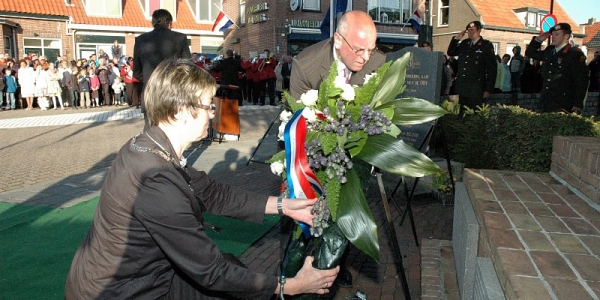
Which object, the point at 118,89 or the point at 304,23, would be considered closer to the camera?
the point at 118,89

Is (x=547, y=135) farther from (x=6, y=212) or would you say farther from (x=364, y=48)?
(x=6, y=212)

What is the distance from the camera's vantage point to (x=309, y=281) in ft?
7.47

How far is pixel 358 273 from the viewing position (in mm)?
3994

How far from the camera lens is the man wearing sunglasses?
10.1ft

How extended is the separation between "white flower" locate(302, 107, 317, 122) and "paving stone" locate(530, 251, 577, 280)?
1.20 metres

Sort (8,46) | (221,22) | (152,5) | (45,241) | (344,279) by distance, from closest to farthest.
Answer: (344,279), (45,241), (221,22), (8,46), (152,5)

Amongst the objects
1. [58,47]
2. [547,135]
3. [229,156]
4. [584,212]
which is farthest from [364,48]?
[58,47]

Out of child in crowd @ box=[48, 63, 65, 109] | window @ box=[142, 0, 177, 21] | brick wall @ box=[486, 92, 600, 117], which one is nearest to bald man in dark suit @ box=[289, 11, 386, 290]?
brick wall @ box=[486, 92, 600, 117]

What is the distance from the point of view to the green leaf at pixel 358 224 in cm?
239

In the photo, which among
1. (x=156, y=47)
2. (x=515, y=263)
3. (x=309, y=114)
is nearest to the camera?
(x=515, y=263)

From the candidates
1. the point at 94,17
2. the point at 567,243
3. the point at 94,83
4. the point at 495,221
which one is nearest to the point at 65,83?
the point at 94,83

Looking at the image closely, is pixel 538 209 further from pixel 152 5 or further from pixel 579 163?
pixel 152 5

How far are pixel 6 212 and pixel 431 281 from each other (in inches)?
186

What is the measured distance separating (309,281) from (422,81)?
3.34 meters
